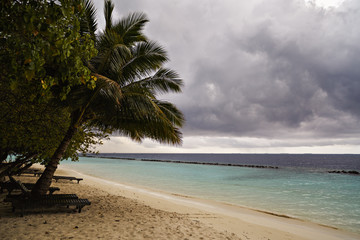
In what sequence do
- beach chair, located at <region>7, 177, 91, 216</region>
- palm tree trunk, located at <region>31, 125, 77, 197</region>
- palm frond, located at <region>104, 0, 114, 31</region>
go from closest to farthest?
beach chair, located at <region>7, 177, 91, 216</region> < palm tree trunk, located at <region>31, 125, 77, 197</region> < palm frond, located at <region>104, 0, 114, 31</region>

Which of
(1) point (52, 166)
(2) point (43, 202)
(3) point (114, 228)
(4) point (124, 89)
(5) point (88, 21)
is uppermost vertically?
(5) point (88, 21)

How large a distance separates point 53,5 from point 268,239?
27.7 ft

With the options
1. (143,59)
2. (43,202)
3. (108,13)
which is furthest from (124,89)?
(43,202)

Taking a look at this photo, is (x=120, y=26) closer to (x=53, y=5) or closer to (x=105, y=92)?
(x=105, y=92)

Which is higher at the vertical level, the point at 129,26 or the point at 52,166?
the point at 129,26

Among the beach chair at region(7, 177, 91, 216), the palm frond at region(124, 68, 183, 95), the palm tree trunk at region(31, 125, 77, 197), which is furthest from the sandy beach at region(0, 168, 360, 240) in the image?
the palm frond at region(124, 68, 183, 95)

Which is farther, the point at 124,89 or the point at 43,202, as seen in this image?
the point at 124,89

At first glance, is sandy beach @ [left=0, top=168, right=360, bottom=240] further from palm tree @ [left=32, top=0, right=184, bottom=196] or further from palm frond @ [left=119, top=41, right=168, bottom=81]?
palm frond @ [left=119, top=41, right=168, bottom=81]

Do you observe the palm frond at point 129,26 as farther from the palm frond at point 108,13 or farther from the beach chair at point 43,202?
the beach chair at point 43,202

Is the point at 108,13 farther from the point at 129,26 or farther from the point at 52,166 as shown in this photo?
the point at 52,166

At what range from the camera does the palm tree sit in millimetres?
6938

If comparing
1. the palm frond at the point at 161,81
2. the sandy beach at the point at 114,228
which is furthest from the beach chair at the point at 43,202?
the palm frond at the point at 161,81

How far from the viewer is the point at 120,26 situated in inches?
330

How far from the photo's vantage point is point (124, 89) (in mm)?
8070
